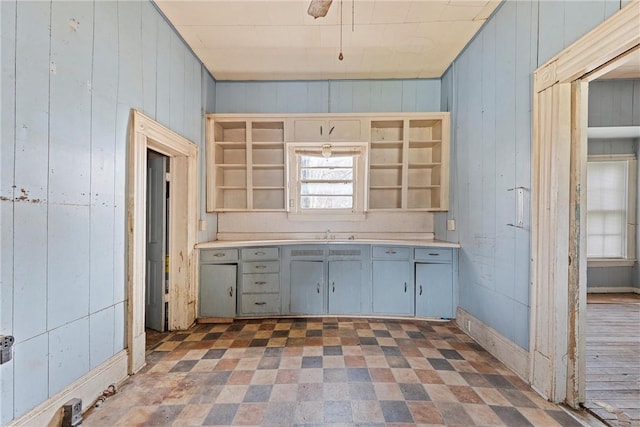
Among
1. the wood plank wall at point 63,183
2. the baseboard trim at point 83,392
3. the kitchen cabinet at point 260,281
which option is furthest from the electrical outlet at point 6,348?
the kitchen cabinet at point 260,281

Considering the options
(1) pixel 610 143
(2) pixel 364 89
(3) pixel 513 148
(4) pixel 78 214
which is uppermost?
(2) pixel 364 89

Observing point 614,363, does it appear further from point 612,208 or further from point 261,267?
point 612,208

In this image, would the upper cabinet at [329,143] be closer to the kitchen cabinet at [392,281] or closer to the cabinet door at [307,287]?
the kitchen cabinet at [392,281]

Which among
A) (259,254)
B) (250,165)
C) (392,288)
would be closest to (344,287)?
(392,288)

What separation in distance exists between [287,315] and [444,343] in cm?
177

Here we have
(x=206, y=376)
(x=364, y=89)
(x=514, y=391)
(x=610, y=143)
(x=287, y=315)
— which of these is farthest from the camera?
(x=610, y=143)

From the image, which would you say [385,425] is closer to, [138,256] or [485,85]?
[138,256]

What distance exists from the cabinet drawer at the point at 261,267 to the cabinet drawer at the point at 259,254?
5cm

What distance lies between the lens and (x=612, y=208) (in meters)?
4.86

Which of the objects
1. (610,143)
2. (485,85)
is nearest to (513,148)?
(485,85)

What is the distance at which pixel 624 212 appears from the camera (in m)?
4.80

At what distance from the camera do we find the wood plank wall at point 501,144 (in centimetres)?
197

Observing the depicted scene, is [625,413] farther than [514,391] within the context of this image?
No

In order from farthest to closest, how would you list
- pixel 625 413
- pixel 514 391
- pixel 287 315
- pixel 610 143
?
pixel 610 143
pixel 287 315
pixel 514 391
pixel 625 413
